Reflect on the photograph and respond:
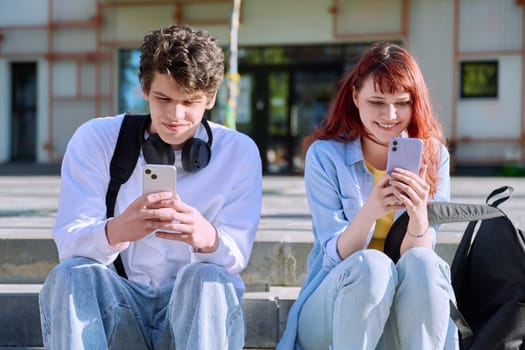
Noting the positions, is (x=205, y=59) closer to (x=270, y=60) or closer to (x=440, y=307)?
(x=440, y=307)

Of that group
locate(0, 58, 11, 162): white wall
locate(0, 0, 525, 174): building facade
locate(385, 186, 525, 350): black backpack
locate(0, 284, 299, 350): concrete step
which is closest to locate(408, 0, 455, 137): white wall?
locate(0, 0, 525, 174): building facade

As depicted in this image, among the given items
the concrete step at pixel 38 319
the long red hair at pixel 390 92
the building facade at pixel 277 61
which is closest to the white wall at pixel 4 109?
the building facade at pixel 277 61

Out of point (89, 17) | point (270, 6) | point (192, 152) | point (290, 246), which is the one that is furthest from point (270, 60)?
point (192, 152)

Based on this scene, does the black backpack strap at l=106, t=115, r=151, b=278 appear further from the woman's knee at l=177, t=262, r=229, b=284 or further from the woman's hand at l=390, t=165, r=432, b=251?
the woman's hand at l=390, t=165, r=432, b=251

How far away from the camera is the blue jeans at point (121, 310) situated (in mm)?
2066

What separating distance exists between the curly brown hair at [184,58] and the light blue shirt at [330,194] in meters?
0.59

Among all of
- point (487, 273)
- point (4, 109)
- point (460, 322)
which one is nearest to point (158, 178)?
point (460, 322)

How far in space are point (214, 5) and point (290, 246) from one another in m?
11.4

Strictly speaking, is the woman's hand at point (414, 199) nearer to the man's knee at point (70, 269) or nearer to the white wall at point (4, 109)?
the man's knee at point (70, 269)

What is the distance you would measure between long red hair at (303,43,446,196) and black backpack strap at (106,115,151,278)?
768mm

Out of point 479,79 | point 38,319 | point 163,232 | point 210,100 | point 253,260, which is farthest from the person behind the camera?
point 479,79

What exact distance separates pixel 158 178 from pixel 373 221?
2.68 feet

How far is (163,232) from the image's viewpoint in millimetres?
2182

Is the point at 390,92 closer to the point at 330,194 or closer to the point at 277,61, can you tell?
the point at 330,194
